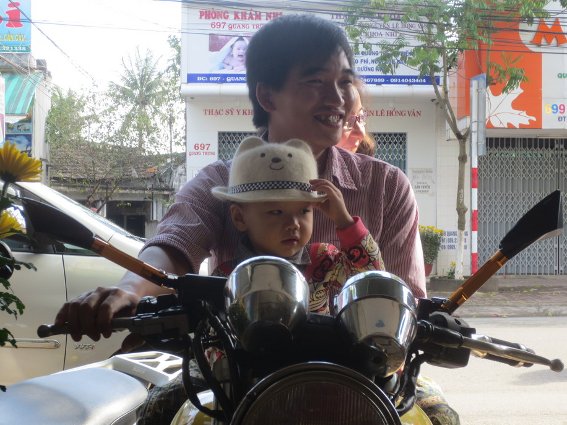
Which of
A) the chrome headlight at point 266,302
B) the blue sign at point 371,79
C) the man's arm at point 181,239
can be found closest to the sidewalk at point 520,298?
the blue sign at point 371,79

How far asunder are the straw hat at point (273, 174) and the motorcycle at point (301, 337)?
39 cm

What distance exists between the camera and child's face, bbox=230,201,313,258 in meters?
1.44

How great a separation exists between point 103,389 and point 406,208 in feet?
2.89

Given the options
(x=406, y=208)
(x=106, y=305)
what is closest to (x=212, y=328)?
(x=106, y=305)

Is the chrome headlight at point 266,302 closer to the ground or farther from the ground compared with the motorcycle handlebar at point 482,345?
farther from the ground

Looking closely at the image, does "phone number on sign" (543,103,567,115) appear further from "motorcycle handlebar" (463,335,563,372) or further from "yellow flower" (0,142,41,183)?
"yellow flower" (0,142,41,183)

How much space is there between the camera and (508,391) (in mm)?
5332

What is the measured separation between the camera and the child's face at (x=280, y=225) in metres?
1.44

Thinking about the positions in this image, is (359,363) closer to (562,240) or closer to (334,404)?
(334,404)

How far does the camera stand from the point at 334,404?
0.85 meters

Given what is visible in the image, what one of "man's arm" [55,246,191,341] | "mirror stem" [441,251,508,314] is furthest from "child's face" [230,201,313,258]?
"mirror stem" [441,251,508,314]

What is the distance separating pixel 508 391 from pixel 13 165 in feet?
15.7

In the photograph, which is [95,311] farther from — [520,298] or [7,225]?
[520,298]

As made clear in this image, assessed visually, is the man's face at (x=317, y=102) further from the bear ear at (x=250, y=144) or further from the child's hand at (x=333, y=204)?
the child's hand at (x=333, y=204)
